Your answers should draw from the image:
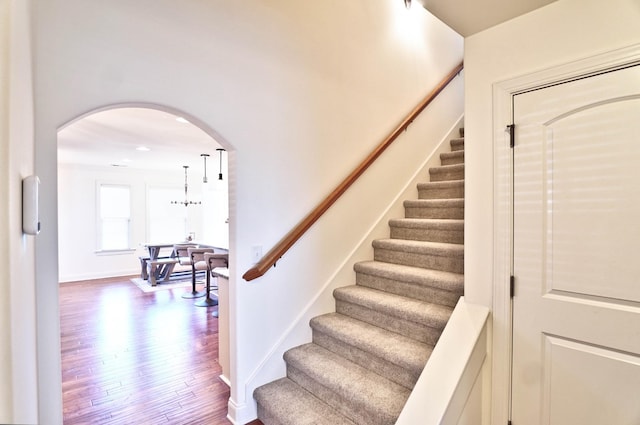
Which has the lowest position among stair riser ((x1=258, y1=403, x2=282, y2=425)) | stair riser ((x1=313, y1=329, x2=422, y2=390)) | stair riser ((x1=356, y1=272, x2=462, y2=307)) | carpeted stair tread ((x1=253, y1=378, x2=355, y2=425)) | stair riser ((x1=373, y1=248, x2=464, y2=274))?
stair riser ((x1=258, y1=403, x2=282, y2=425))

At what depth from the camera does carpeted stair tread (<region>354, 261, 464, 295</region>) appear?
2.14 m

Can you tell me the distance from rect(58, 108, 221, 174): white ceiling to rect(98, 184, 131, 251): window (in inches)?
27.6

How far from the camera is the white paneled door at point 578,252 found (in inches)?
54.0

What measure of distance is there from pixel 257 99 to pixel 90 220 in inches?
283

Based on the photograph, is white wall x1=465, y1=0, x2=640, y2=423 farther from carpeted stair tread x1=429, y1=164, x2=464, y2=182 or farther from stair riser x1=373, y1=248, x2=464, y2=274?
carpeted stair tread x1=429, y1=164, x2=464, y2=182

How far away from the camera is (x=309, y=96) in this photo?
2.55 metres

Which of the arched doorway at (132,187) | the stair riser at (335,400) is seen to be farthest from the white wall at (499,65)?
the arched doorway at (132,187)

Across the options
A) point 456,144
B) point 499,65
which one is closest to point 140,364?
point 499,65

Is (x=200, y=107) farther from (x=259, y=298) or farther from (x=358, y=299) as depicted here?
A: (x=358, y=299)

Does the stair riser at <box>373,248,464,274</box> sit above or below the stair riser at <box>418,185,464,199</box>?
below

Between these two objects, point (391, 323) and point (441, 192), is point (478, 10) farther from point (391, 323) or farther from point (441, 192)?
point (391, 323)

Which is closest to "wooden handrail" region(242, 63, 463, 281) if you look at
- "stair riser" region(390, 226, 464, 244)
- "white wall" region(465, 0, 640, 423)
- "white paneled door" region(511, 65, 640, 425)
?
"stair riser" region(390, 226, 464, 244)

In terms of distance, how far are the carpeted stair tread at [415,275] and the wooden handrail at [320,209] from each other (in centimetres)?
67

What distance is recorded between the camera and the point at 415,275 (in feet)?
7.68
